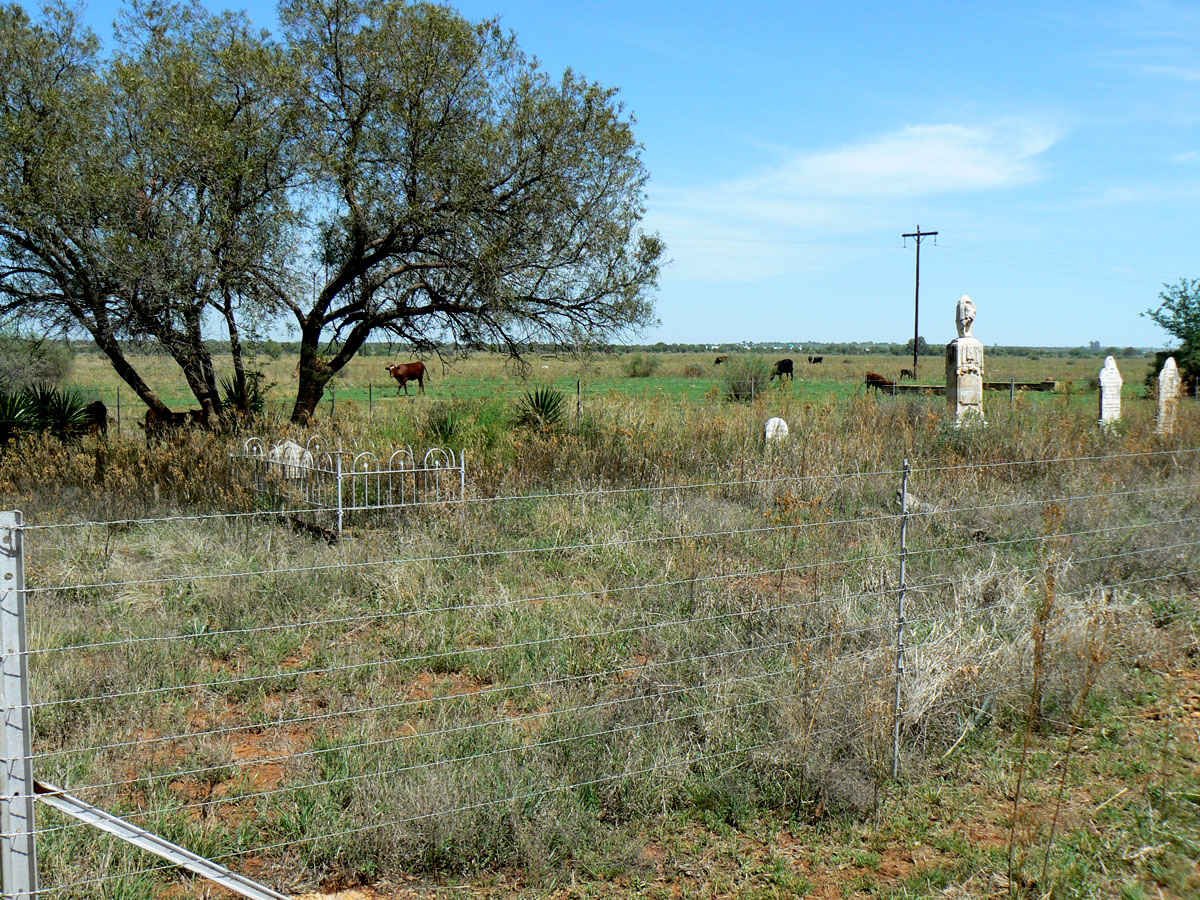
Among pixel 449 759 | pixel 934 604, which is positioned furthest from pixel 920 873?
pixel 934 604

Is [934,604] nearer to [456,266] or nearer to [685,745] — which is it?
[685,745]

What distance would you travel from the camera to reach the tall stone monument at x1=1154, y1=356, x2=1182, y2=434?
14.8m

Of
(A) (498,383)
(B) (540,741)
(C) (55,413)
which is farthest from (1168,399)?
(A) (498,383)

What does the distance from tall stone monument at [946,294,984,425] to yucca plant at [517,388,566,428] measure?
5.93 m

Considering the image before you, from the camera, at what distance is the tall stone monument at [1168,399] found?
1476 cm

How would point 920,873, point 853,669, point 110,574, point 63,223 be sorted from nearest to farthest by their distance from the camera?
point 920,873, point 853,669, point 110,574, point 63,223

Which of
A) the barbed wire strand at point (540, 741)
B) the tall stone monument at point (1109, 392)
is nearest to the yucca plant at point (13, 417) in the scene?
the barbed wire strand at point (540, 741)

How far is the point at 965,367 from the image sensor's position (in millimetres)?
15078

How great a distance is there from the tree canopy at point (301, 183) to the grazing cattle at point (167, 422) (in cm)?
41

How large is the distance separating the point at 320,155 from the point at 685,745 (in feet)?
32.1

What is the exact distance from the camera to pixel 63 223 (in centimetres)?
1120

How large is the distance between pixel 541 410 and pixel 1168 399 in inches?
377

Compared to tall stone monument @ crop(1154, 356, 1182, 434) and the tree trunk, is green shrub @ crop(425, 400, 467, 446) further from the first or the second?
tall stone monument @ crop(1154, 356, 1182, 434)

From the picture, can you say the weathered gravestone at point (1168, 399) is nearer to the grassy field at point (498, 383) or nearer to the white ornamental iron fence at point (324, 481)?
the grassy field at point (498, 383)
